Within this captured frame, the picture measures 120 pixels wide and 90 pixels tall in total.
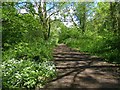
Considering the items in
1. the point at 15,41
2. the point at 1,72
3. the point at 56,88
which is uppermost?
the point at 15,41

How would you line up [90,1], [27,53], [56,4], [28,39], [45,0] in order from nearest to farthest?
[27,53], [28,39], [45,0], [56,4], [90,1]

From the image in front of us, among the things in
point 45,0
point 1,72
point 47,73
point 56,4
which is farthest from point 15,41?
point 56,4

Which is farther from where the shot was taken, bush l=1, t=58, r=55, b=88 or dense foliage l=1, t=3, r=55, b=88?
dense foliage l=1, t=3, r=55, b=88

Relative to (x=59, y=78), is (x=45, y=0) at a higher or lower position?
higher

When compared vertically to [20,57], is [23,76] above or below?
below

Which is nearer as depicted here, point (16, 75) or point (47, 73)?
point (16, 75)

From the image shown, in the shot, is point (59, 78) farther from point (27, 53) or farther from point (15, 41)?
point (15, 41)

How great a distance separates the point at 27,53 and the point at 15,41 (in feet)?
3.87

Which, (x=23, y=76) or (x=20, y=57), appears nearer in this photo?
(x=23, y=76)

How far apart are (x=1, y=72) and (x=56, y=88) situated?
1.76 m

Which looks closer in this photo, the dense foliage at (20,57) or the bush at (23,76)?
the bush at (23,76)

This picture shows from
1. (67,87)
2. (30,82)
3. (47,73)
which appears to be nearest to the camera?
(30,82)

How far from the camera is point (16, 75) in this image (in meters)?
7.43

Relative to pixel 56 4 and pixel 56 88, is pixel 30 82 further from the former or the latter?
pixel 56 4
